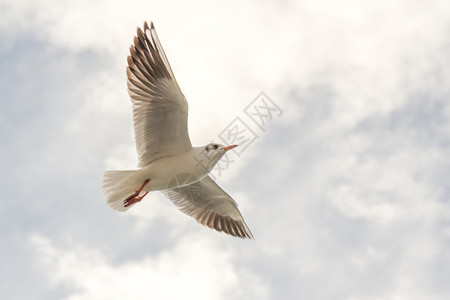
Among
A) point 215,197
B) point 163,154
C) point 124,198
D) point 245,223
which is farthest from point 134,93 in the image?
point 245,223

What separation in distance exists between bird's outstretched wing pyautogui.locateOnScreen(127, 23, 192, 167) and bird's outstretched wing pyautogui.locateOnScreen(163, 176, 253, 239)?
1706mm

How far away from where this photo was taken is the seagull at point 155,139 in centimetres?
927

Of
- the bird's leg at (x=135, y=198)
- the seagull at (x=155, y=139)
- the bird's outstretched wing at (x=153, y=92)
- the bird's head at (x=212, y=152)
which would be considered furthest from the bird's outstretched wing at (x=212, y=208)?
the bird's outstretched wing at (x=153, y=92)

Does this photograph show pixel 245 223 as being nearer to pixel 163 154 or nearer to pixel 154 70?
pixel 163 154

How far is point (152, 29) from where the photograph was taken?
9.21 metres

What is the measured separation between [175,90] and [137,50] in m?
0.84

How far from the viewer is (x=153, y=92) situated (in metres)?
9.28

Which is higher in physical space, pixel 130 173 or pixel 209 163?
pixel 209 163

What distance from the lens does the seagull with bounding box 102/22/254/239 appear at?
9273mm

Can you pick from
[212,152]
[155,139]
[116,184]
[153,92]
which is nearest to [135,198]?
[116,184]

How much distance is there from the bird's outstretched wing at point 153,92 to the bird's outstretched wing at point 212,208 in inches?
67.2

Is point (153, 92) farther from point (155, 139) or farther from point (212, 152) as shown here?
point (212, 152)

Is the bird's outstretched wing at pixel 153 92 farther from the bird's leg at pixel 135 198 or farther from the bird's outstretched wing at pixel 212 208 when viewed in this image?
the bird's outstretched wing at pixel 212 208

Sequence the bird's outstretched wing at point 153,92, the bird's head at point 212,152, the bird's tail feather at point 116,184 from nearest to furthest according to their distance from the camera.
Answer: the bird's outstretched wing at point 153,92 → the bird's head at point 212,152 → the bird's tail feather at point 116,184
